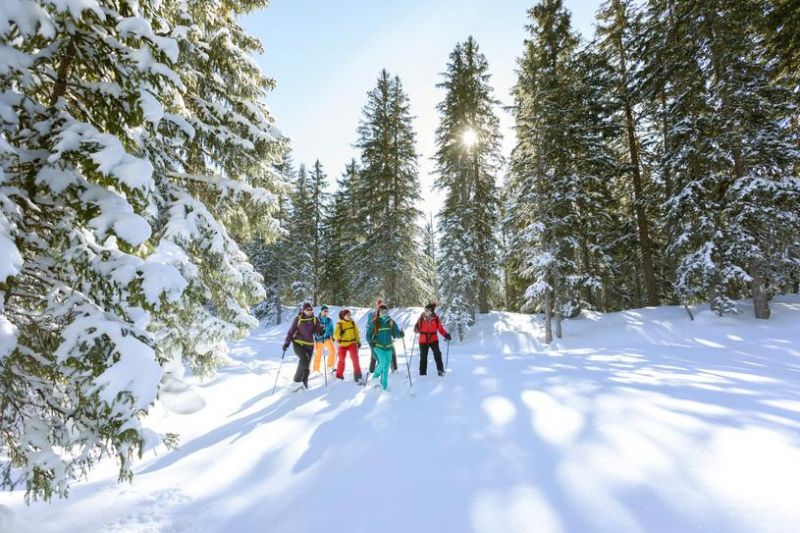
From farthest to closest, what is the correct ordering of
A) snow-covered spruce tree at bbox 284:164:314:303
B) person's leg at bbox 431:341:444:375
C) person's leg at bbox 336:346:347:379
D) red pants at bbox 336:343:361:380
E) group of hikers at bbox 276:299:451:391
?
snow-covered spruce tree at bbox 284:164:314:303 → person's leg at bbox 336:346:347:379 → person's leg at bbox 431:341:444:375 → red pants at bbox 336:343:361:380 → group of hikers at bbox 276:299:451:391

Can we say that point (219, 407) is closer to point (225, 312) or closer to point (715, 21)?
point (225, 312)

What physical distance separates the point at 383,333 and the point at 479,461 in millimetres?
4697

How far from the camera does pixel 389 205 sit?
25.6m

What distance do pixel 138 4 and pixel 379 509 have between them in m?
5.92

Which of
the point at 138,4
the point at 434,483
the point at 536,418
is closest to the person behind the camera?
the point at 138,4

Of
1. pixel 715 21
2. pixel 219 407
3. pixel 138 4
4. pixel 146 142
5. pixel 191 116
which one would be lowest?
pixel 219 407

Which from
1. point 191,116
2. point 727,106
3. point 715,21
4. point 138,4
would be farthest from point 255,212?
point 715,21

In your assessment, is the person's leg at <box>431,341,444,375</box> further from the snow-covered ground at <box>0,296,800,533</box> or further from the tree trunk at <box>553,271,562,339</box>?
the tree trunk at <box>553,271,562,339</box>

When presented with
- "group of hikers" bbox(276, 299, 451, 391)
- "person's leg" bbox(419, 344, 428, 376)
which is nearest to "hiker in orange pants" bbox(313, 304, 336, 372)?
"group of hikers" bbox(276, 299, 451, 391)

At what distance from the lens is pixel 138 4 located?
4.26 metres

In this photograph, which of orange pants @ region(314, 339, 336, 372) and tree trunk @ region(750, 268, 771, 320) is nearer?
orange pants @ region(314, 339, 336, 372)

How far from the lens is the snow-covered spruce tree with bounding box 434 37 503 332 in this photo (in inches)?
821

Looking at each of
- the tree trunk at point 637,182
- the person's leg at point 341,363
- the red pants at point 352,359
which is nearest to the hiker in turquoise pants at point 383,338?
the red pants at point 352,359

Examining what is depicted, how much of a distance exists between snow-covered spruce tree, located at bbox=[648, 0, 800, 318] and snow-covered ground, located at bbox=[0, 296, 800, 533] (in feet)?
18.5
